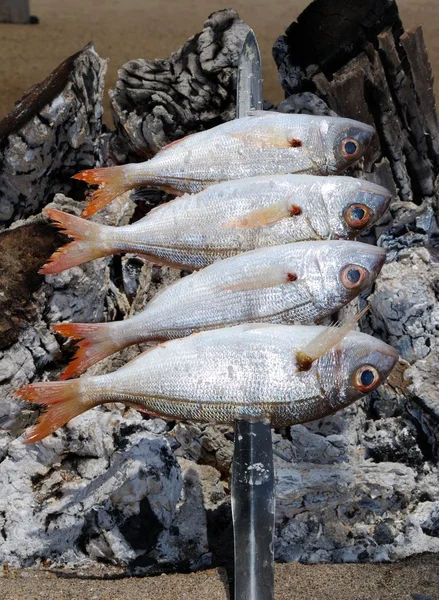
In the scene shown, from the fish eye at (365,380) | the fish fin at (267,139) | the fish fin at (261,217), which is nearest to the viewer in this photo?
the fish eye at (365,380)

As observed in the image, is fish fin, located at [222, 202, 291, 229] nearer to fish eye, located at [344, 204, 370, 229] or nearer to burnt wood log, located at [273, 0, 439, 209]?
fish eye, located at [344, 204, 370, 229]

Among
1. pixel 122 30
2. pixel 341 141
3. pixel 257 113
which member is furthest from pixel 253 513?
pixel 122 30

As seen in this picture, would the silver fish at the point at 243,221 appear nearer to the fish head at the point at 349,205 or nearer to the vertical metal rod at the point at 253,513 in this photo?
the fish head at the point at 349,205

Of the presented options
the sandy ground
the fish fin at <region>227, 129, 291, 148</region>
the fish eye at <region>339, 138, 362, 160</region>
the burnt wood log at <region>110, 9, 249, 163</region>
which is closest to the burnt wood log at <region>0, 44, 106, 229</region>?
the burnt wood log at <region>110, 9, 249, 163</region>

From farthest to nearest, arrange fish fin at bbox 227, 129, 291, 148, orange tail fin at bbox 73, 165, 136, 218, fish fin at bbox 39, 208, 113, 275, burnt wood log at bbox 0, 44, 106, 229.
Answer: burnt wood log at bbox 0, 44, 106, 229 → fish fin at bbox 227, 129, 291, 148 → orange tail fin at bbox 73, 165, 136, 218 → fish fin at bbox 39, 208, 113, 275

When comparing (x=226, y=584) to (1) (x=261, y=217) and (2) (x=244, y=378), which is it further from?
(1) (x=261, y=217)

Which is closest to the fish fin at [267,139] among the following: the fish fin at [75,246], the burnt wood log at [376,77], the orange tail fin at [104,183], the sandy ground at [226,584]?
the orange tail fin at [104,183]
